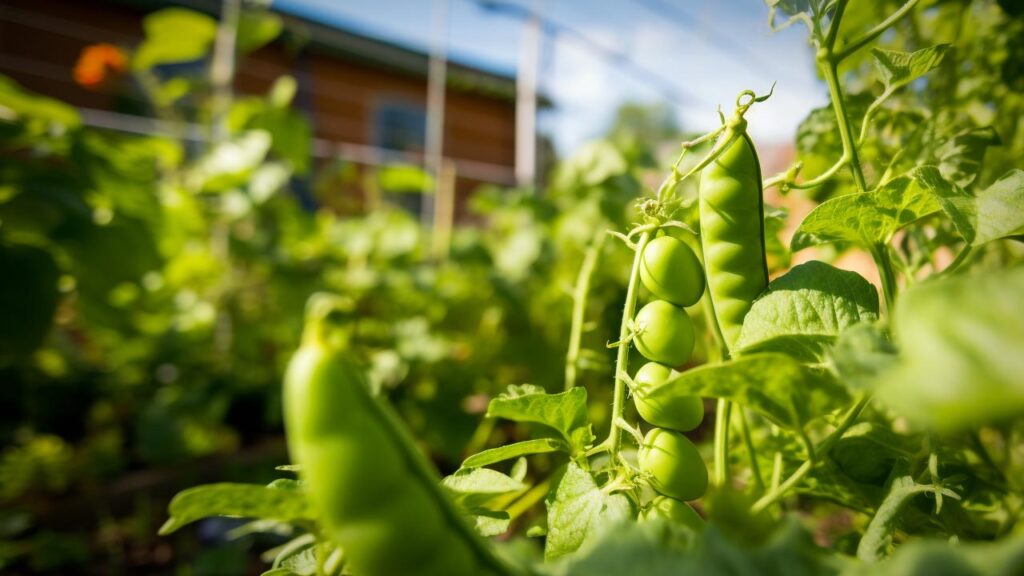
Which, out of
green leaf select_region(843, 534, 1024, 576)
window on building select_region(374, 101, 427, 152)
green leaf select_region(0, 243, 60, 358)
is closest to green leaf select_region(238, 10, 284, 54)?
green leaf select_region(0, 243, 60, 358)

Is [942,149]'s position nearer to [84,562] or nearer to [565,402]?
[565,402]

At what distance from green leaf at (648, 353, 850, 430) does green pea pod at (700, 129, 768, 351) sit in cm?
8

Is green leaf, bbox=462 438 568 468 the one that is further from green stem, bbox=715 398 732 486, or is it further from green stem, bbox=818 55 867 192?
green stem, bbox=818 55 867 192

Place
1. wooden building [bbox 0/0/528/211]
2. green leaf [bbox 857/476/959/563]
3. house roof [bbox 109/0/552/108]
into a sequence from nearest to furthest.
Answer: green leaf [bbox 857/476/959/563] → wooden building [bbox 0/0/528/211] → house roof [bbox 109/0/552/108]

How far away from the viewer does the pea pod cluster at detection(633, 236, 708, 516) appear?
315 mm

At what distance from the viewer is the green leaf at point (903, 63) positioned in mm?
355

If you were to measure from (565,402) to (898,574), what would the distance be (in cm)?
19

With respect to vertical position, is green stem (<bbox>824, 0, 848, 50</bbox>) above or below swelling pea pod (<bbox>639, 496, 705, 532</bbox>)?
above

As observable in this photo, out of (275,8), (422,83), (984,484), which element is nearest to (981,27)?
(984,484)

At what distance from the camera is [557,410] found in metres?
0.34

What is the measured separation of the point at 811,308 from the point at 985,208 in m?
0.10

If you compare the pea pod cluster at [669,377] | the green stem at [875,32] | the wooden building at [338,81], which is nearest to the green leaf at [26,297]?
the pea pod cluster at [669,377]

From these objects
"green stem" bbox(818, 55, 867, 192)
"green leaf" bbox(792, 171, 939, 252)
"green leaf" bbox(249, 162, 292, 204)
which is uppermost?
"green leaf" bbox(249, 162, 292, 204)

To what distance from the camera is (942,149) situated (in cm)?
44
